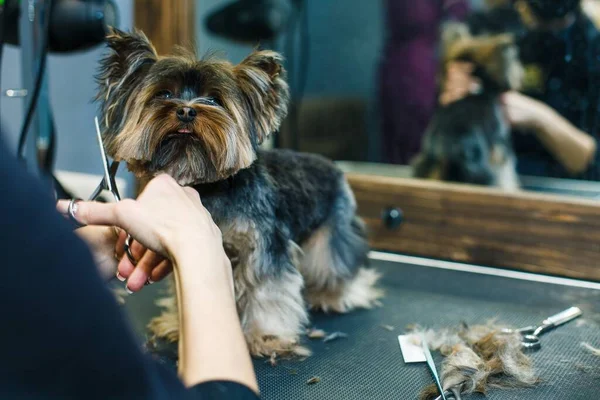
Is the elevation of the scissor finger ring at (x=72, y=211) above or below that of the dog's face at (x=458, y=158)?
above

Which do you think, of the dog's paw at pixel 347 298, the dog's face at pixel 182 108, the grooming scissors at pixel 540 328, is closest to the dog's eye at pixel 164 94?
the dog's face at pixel 182 108

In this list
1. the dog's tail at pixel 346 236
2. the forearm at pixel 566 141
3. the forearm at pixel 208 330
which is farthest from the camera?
the forearm at pixel 566 141

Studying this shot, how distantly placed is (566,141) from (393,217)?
547 mm

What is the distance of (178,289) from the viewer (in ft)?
2.10

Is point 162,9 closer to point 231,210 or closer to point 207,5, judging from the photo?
point 207,5

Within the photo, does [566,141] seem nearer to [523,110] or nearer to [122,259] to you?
[523,110]

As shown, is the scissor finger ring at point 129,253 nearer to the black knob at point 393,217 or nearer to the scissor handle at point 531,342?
the scissor handle at point 531,342

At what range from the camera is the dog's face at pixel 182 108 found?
3.14ft

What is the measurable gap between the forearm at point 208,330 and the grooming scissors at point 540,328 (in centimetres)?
67

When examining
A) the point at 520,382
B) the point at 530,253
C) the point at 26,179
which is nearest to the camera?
the point at 26,179

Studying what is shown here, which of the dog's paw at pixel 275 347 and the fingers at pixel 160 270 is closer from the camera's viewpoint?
the fingers at pixel 160 270

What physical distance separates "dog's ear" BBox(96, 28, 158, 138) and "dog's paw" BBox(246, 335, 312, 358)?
1.45 ft

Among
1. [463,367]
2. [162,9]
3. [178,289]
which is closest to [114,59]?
[178,289]

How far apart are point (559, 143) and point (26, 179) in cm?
169
